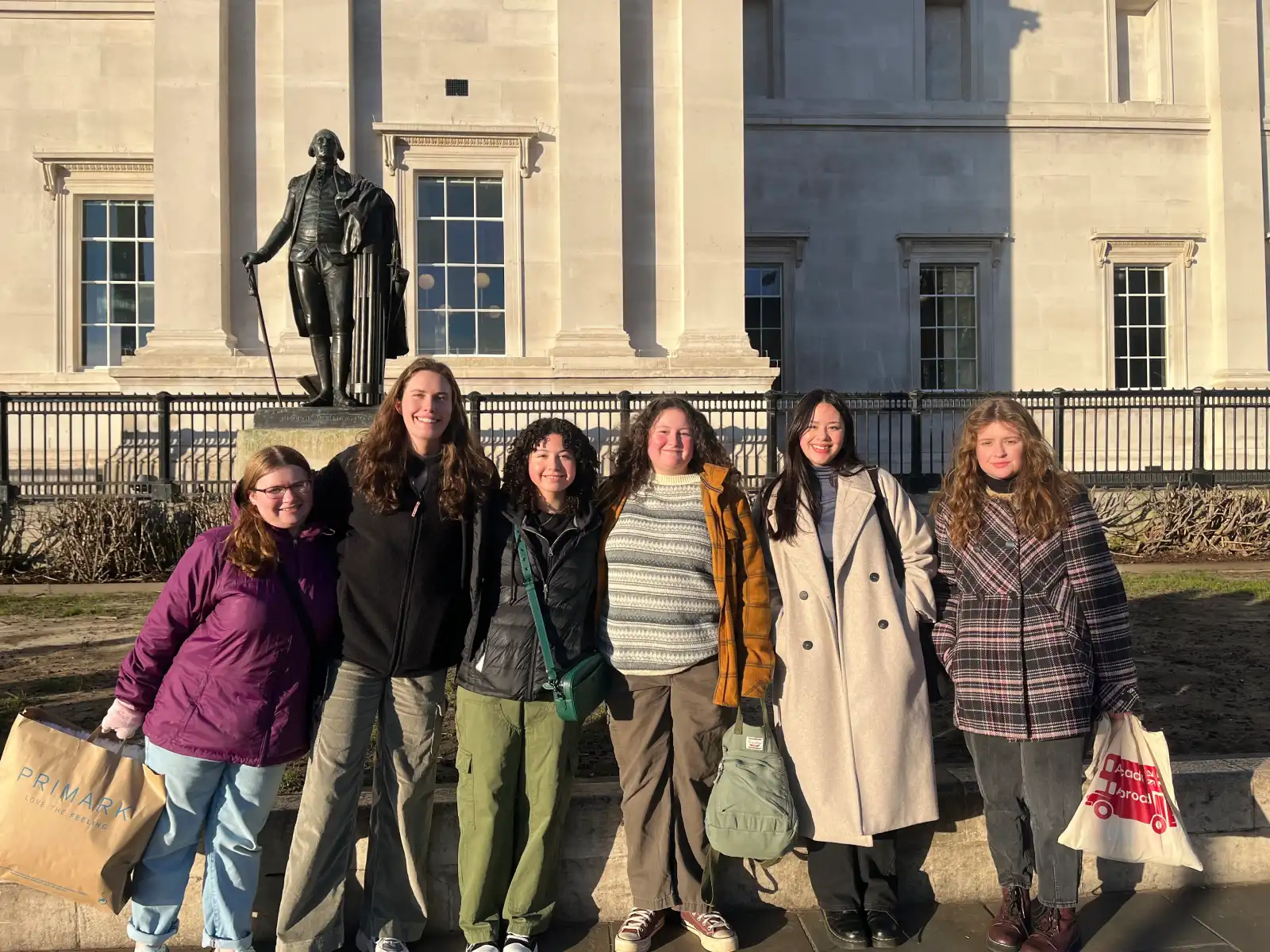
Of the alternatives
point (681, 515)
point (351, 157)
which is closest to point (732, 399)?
point (351, 157)

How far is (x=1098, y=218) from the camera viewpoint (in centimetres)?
1875

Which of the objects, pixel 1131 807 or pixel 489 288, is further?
pixel 489 288

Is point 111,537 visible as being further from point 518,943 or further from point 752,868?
point 752,868

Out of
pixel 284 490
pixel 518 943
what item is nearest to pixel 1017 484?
pixel 518 943

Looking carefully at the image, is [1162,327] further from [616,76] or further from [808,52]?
[616,76]

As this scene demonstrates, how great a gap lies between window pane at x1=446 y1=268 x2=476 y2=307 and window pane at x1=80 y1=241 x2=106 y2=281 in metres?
6.55

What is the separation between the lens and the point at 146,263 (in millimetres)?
17203

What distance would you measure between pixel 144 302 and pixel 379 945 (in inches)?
650

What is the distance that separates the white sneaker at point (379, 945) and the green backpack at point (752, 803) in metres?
1.12

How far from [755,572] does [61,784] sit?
2.24 metres

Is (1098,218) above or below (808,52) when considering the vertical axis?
below

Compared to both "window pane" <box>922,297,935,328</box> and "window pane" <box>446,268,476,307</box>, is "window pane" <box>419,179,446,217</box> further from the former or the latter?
"window pane" <box>922,297,935,328</box>

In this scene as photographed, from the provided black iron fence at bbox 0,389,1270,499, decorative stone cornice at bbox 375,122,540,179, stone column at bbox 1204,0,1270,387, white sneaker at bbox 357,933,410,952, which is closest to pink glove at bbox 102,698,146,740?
white sneaker at bbox 357,933,410,952

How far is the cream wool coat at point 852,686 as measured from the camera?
133 inches
